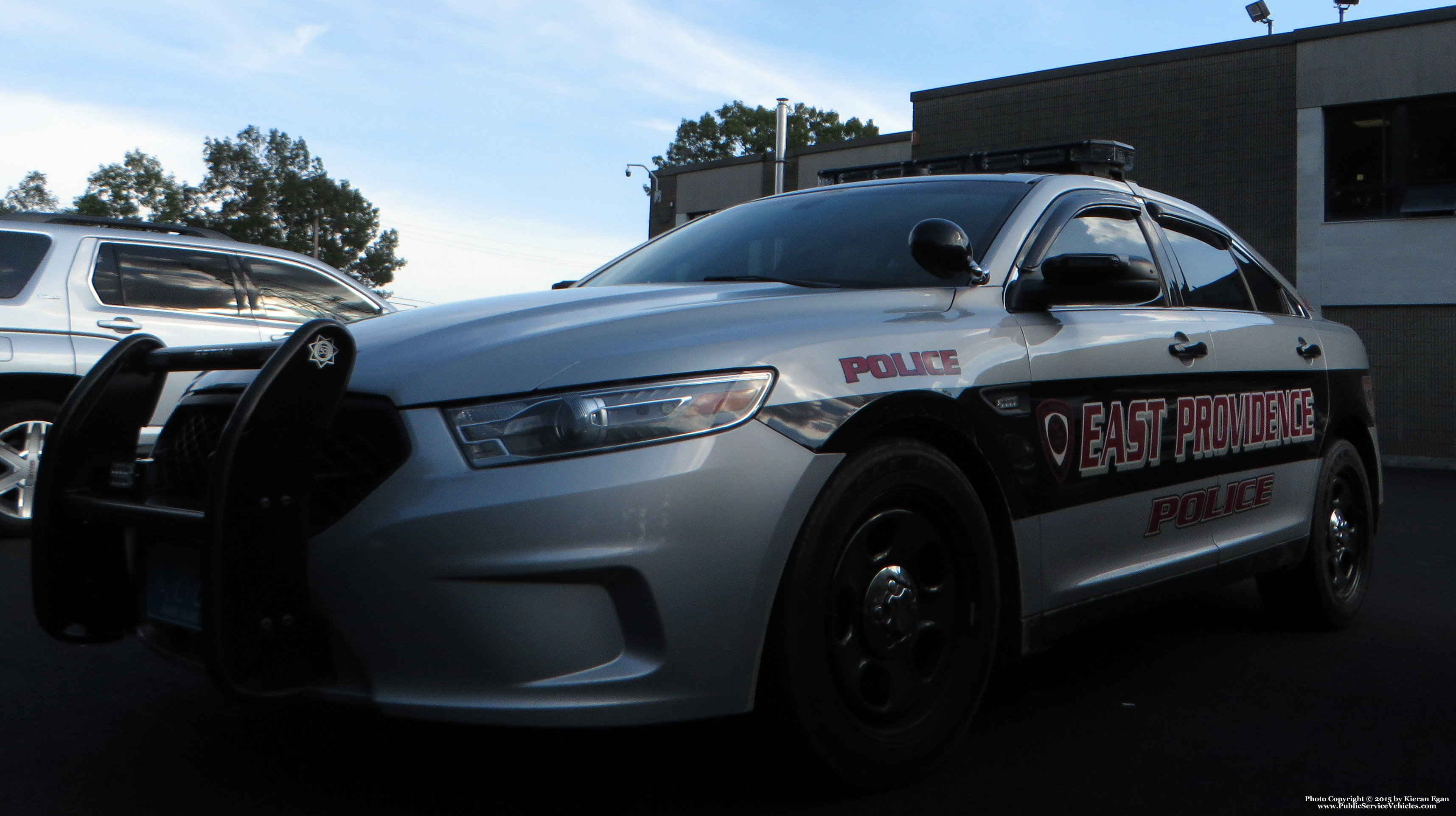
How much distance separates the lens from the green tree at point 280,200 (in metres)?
89.6

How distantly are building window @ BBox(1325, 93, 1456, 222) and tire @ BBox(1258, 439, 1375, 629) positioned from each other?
15238 millimetres

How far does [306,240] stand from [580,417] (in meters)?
93.8

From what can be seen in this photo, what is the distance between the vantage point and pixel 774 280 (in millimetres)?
3537

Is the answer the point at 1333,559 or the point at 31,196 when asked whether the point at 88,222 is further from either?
the point at 31,196

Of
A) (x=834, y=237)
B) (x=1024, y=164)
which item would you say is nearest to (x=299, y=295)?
(x=1024, y=164)

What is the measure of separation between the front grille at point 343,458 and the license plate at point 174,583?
97mm

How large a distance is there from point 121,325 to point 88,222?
28.8 inches

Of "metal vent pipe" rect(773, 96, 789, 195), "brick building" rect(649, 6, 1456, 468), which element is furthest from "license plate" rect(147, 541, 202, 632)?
"metal vent pipe" rect(773, 96, 789, 195)

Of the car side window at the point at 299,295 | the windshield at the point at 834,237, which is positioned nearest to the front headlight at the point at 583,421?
the windshield at the point at 834,237

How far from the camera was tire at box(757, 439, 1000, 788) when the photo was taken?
2578 millimetres

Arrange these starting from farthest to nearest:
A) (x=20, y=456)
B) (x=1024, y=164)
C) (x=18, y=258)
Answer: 1. (x=18, y=258)
2. (x=20, y=456)
3. (x=1024, y=164)

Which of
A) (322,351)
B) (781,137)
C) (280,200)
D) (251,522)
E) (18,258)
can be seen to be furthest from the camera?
(280,200)

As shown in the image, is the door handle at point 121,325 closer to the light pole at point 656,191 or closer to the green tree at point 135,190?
the light pole at point 656,191

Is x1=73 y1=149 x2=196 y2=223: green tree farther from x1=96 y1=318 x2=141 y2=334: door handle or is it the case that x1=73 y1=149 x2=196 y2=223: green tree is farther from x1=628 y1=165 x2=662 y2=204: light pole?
x1=96 y1=318 x2=141 y2=334: door handle
